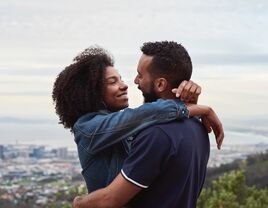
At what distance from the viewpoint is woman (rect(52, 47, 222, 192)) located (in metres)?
2.75

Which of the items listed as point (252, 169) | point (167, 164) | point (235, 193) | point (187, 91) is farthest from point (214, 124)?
point (252, 169)

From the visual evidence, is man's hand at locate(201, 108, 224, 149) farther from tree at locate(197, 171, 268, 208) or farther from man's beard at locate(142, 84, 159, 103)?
tree at locate(197, 171, 268, 208)

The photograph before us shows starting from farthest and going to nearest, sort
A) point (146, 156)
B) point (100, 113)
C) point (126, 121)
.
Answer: point (100, 113)
point (126, 121)
point (146, 156)

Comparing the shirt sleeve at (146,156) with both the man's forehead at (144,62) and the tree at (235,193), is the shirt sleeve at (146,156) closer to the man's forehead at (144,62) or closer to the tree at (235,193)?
the man's forehead at (144,62)

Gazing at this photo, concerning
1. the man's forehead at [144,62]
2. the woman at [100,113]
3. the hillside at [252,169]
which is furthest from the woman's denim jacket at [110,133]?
the hillside at [252,169]

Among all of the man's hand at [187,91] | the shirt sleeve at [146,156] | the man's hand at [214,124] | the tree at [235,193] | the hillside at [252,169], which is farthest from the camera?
the hillside at [252,169]

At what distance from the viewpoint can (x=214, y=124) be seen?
9.89 feet

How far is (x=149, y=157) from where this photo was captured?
2.65 meters

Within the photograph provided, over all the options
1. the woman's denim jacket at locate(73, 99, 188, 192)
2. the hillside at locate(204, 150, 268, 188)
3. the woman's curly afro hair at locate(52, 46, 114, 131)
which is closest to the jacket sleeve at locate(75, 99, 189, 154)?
the woman's denim jacket at locate(73, 99, 188, 192)

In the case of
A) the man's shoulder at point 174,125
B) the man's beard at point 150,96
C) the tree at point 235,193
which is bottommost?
the tree at point 235,193

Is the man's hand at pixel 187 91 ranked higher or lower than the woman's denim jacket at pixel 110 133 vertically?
higher

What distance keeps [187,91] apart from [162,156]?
290 millimetres

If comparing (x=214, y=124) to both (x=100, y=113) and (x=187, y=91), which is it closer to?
(x=187, y=91)

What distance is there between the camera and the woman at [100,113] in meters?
2.75
